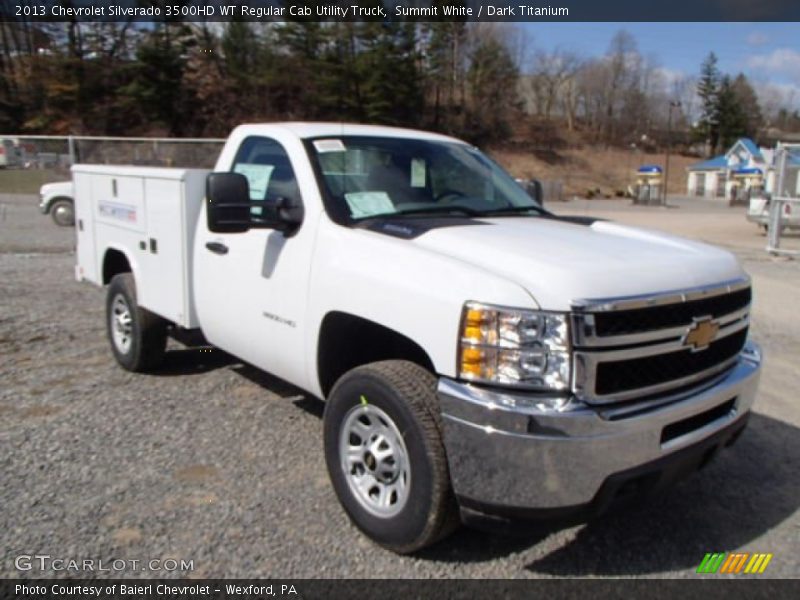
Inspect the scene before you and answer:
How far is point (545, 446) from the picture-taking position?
8.40 ft

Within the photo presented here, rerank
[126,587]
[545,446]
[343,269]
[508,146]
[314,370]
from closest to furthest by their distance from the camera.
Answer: [545,446] → [126,587] → [343,269] → [314,370] → [508,146]

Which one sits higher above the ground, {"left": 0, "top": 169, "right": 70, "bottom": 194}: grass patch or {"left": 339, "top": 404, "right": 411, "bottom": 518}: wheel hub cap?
{"left": 0, "top": 169, "right": 70, "bottom": 194}: grass patch

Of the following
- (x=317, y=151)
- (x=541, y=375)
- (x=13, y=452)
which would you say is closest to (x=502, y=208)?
(x=317, y=151)

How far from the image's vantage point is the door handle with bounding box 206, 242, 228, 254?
430 cm

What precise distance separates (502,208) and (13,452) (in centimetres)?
326

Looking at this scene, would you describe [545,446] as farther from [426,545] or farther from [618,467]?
[426,545]

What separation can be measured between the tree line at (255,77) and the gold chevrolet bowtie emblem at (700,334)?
3182cm

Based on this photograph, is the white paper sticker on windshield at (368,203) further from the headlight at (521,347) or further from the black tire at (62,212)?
the black tire at (62,212)

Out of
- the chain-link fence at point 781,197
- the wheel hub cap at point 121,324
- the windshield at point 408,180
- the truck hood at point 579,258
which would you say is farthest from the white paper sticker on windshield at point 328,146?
the chain-link fence at point 781,197

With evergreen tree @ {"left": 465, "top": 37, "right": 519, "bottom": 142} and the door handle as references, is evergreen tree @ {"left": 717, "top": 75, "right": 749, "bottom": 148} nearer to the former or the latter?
evergreen tree @ {"left": 465, "top": 37, "right": 519, "bottom": 142}

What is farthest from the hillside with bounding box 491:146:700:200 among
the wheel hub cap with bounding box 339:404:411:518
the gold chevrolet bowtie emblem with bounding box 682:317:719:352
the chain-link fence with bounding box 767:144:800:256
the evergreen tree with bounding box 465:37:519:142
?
the wheel hub cap with bounding box 339:404:411:518

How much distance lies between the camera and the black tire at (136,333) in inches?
210
